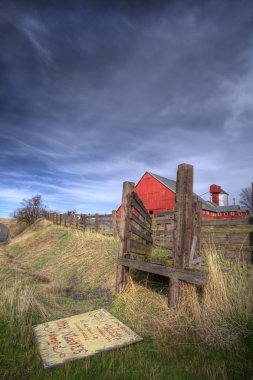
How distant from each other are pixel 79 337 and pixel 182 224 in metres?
2.49

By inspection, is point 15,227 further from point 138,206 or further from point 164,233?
point 138,206

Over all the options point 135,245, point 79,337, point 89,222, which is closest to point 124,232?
point 135,245

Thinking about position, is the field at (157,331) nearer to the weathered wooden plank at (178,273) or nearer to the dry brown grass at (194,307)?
the dry brown grass at (194,307)

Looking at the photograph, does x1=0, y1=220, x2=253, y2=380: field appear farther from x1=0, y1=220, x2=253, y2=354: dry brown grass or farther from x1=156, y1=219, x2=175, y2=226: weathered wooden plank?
x1=156, y1=219, x2=175, y2=226: weathered wooden plank

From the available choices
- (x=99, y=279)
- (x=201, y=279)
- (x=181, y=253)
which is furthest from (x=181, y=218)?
(x=99, y=279)

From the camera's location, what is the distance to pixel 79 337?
3955mm

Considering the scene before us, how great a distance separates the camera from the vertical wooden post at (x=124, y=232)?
6.17m

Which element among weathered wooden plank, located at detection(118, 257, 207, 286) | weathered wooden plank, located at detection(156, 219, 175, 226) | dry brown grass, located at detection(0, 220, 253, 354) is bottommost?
dry brown grass, located at detection(0, 220, 253, 354)

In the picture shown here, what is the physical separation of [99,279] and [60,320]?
3.03 meters

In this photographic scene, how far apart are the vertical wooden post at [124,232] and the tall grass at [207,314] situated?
103 cm

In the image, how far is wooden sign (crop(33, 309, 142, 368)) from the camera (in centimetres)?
345

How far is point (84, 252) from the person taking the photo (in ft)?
34.4

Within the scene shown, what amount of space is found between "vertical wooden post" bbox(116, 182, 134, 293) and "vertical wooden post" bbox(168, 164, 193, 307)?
1.71 meters

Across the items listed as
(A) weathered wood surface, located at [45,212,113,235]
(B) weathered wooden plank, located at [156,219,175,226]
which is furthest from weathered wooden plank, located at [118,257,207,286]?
(A) weathered wood surface, located at [45,212,113,235]
